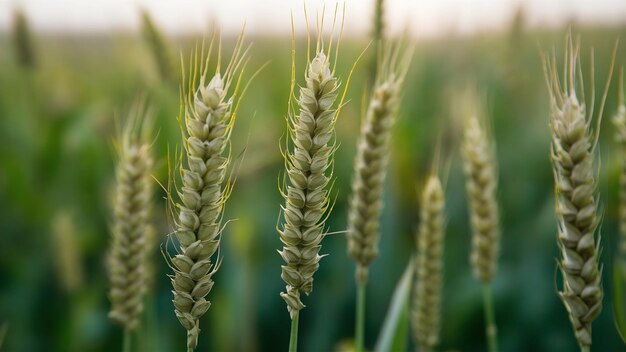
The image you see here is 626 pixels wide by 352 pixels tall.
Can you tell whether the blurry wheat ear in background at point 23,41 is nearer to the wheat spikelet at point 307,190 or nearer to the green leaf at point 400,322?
the green leaf at point 400,322

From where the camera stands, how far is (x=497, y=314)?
3223 millimetres

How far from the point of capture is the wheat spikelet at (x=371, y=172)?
158 centimetres

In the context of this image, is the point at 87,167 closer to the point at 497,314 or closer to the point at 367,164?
the point at 497,314

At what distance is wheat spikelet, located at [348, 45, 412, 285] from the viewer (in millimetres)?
1582

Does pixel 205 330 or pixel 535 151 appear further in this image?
pixel 535 151

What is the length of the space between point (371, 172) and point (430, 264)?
1.41 ft

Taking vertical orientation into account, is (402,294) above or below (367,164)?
below

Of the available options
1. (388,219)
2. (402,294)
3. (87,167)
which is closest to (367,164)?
(402,294)

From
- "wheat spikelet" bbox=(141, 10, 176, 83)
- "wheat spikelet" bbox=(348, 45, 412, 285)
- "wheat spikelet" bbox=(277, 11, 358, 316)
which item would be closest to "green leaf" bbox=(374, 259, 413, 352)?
"wheat spikelet" bbox=(348, 45, 412, 285)

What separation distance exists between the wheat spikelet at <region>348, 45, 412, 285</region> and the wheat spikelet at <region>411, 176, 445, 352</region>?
264 mm

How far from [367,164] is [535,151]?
112 inches

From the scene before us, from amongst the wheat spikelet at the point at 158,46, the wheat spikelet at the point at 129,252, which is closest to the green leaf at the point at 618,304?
the wheat spikelet at the point at 129,252

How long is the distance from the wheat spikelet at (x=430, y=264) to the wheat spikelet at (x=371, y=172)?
0.87ft

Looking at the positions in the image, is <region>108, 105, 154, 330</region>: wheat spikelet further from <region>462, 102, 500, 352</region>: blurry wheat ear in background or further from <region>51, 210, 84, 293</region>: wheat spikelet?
<region>51, 210, 84, 293</region>: wheat spikelet
